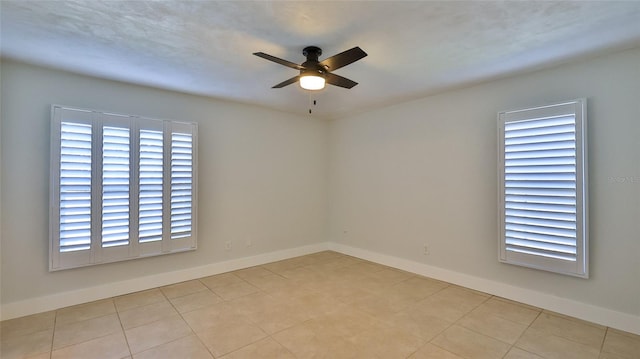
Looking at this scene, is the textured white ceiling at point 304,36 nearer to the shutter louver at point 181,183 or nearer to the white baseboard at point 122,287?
the shutter louver at point 181,183

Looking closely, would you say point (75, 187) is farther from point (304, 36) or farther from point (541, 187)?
point (541, 187)

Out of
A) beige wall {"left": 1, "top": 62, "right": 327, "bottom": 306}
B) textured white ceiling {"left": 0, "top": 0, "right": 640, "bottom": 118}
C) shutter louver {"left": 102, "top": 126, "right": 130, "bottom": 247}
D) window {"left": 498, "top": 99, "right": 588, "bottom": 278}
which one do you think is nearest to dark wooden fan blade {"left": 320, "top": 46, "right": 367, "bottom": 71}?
textured white ceiling {"left": 0, "top": 0, "right": 640, "bottom": 118}

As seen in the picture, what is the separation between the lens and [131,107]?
3.68m

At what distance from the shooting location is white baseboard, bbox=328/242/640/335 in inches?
108

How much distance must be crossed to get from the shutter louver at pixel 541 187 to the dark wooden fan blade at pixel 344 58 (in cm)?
222

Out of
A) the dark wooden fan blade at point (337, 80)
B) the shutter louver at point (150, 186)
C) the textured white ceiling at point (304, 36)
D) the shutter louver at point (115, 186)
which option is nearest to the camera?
the textured white ceiling at point (304, 36)

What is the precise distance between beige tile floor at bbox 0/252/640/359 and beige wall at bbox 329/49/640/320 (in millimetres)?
470

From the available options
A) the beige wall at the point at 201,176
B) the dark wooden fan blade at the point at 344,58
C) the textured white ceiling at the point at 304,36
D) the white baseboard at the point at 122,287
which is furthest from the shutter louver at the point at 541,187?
the white baseboard at the point at 122,287

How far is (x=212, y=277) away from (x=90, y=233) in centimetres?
161

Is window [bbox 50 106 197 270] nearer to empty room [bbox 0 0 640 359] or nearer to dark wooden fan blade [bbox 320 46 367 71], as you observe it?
empty room [bbox 0 0 640 359]

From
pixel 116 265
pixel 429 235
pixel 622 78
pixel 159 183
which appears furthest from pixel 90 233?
pixel 622 78

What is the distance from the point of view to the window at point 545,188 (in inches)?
115

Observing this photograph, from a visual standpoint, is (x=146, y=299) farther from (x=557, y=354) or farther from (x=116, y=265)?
(x=557, y=354)

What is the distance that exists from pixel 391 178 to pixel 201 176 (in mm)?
2980
